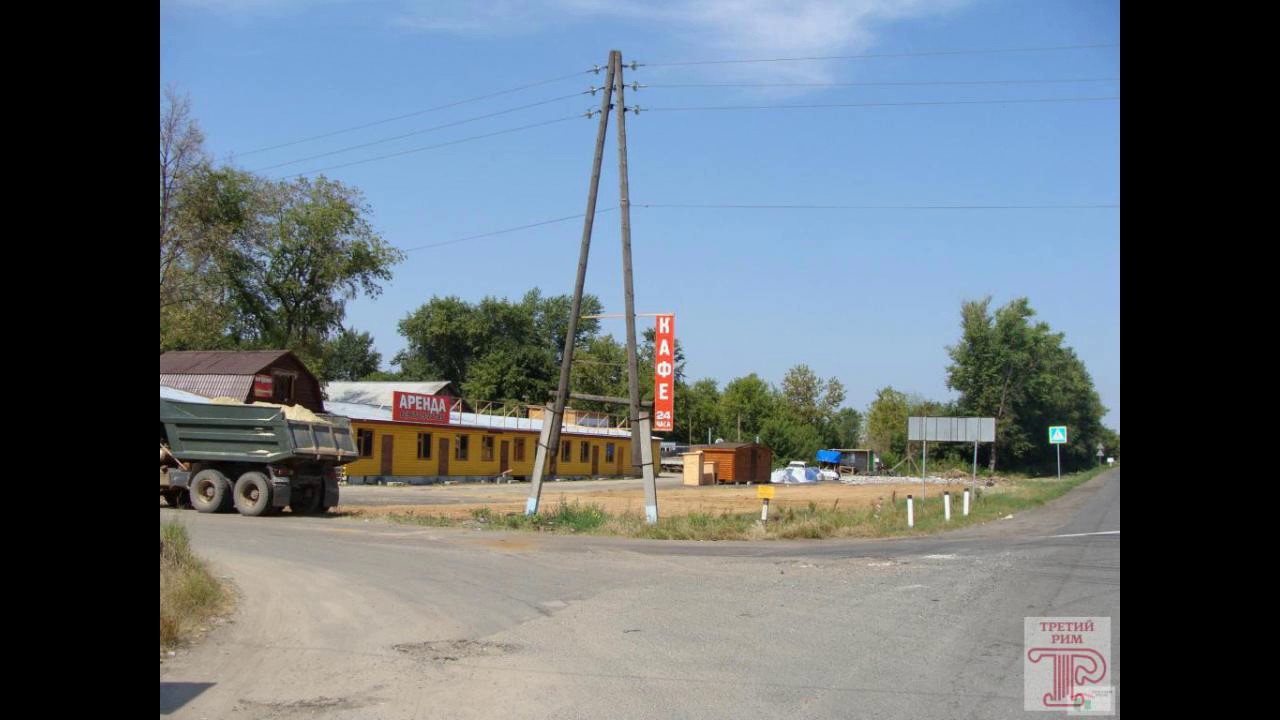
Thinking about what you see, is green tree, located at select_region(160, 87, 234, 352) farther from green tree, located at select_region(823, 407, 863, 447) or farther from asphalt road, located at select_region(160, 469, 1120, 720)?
green tree, located at select_region(823, 407, 863, 447)

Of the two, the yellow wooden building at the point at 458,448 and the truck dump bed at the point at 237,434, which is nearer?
the truck dump bed at the point at 237,434

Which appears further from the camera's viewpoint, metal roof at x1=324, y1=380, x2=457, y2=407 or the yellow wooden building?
metal roof at x1=324, y1=380, x2=457, y2=407

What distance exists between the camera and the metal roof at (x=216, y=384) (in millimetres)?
42656

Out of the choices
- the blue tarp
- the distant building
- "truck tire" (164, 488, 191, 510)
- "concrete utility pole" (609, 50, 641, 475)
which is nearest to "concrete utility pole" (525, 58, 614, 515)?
"concrete utility pole" (609, 50, 641, 475)

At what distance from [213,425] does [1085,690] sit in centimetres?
2236

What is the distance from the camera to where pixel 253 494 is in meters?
25.1

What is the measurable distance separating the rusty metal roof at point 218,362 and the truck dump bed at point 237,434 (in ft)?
61.3

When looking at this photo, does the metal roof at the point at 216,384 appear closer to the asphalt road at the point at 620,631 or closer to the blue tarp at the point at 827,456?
the asphalt road at the point at 620,631

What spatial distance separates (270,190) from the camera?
6297 cm

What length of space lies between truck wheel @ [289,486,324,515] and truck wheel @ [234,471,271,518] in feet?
3.34

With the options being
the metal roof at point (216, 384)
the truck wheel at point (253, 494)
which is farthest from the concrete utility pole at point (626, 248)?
the metal roof at point (216, 384)

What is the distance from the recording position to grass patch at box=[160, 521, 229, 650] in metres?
9.02
